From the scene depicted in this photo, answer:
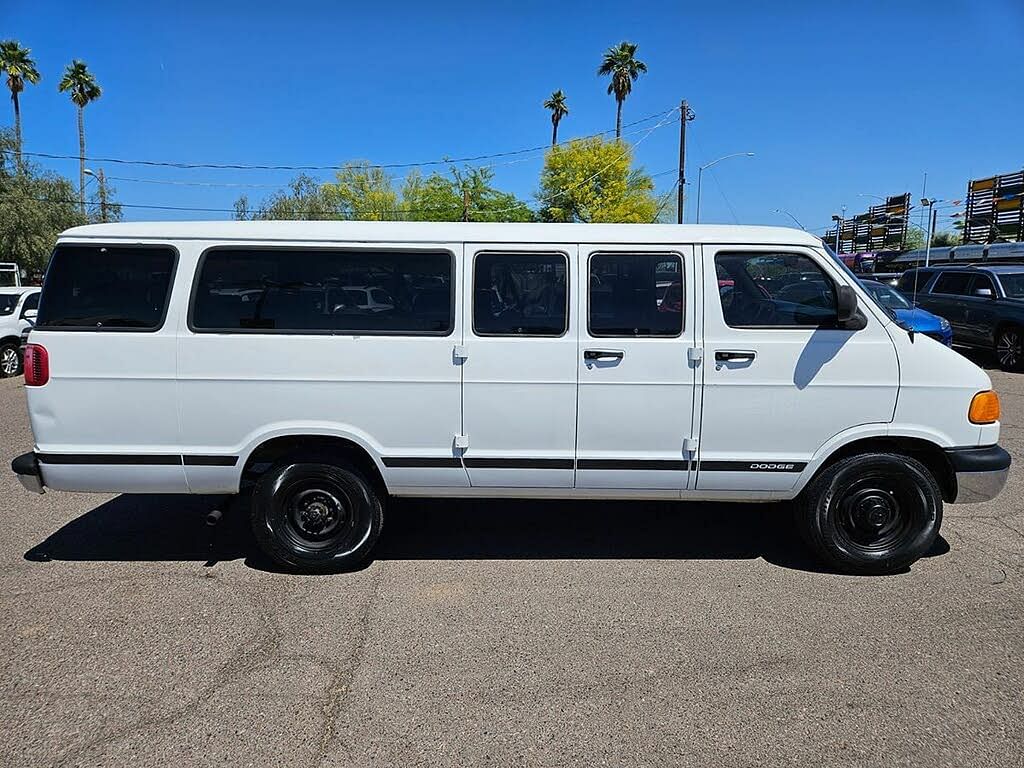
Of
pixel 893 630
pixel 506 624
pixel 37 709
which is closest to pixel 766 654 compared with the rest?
pixel 893 630

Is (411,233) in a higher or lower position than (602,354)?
higher

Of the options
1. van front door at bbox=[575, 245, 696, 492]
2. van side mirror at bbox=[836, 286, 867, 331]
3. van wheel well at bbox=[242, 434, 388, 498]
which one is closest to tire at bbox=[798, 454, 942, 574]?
van side mirror at bbox=[836, 286, 867, 331]

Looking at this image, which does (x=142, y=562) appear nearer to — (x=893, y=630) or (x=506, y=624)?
(x=506, y=624)

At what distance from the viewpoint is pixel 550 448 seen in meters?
4.35

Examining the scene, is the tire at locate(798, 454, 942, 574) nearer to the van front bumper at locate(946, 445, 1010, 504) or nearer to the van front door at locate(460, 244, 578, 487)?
the van front bumper at locate(946, 445, 1010, 504)

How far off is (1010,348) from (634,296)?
12.7m

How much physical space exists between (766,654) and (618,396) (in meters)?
1.58

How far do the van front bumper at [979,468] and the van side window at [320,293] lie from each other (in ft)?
10.3

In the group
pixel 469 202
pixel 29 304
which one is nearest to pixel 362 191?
pixel 469 202

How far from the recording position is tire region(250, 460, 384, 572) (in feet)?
14.4

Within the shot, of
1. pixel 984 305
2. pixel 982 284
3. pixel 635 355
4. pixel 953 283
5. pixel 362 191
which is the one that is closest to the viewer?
pixel 635 355

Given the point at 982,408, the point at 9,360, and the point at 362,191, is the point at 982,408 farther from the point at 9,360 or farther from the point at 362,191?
the point at 362,191

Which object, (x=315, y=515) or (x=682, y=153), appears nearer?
(x=315, y=515)

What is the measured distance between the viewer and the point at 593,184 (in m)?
44.4
